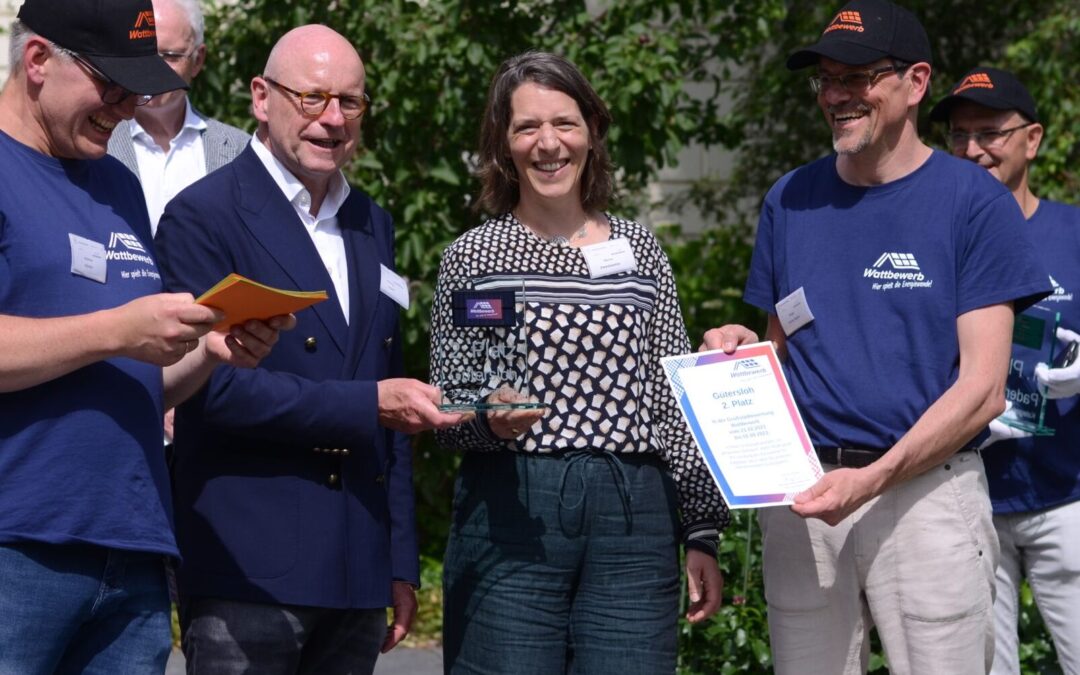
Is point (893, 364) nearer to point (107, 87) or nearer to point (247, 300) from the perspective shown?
point (247, 300)

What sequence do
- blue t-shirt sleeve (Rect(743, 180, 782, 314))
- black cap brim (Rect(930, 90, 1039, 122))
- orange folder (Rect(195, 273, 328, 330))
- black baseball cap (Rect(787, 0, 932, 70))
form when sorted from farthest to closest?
black cap brim (Rect(930, 90, 1039, 122)) < blue t-shirt sleeve (Rect(743, 180, 782, 314)) < black baseball cap (Rect(787, 0, 932, 70)) < orange folder (Rect(195, 273, 328, 330))

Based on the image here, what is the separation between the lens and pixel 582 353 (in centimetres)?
382

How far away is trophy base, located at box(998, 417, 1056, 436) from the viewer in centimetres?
452

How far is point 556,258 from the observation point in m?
3.91

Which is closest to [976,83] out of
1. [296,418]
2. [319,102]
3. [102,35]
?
[319,102]

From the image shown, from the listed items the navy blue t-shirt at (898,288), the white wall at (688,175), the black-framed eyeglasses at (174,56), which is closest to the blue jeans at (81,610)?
the navy blue t-shirt at (898,288)

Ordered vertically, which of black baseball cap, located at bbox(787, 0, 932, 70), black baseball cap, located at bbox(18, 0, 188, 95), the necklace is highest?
black baseball cap, located at bbox(787, 0, 932, 70)

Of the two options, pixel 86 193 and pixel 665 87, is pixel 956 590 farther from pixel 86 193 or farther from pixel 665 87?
pixel 665 87

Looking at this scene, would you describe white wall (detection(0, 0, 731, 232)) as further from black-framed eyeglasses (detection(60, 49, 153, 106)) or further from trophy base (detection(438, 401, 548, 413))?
black-framed eyeglasses (detection(60, 49, 153, 106))

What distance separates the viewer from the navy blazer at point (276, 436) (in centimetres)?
346

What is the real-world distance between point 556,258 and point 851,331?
31.5 inches

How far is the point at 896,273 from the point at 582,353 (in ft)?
2.78

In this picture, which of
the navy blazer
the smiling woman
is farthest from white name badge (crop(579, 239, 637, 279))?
the navy blazer

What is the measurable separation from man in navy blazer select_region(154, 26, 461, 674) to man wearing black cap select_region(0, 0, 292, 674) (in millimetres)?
264
